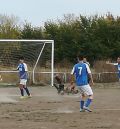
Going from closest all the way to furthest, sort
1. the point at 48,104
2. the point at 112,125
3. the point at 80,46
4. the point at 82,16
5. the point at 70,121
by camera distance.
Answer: the point at 112,125
the point at 70,121
the point at 48,104
the point at 80,46
the point at 82,16

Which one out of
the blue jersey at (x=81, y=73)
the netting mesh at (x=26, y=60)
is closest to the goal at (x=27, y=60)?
the netting mesh at (x=26, y=60)

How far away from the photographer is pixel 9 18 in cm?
6438

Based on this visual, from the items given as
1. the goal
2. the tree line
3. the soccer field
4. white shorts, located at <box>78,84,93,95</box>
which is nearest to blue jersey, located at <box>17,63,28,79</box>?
the soccer field

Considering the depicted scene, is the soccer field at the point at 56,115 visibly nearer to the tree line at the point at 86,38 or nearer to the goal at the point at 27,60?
the goal at the point at 27,60

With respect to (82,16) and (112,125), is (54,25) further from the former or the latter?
(112,125)

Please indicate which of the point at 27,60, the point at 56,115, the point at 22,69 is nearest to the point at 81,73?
the point at 56,115

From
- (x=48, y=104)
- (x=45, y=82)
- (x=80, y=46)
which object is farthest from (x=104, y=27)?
(x=48, y=104)

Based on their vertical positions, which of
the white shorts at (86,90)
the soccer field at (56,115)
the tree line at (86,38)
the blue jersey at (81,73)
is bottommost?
the soccer field at (56,115)

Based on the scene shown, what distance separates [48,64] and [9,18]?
30793 mm

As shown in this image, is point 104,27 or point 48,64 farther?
point 104,27

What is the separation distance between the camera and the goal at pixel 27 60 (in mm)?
31797

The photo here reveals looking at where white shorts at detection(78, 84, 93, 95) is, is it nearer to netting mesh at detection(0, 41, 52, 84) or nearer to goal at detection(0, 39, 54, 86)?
goal at detection(0, 39, 54, 86)

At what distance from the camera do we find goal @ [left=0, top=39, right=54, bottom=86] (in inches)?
1252

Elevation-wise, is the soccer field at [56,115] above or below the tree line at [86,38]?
below
